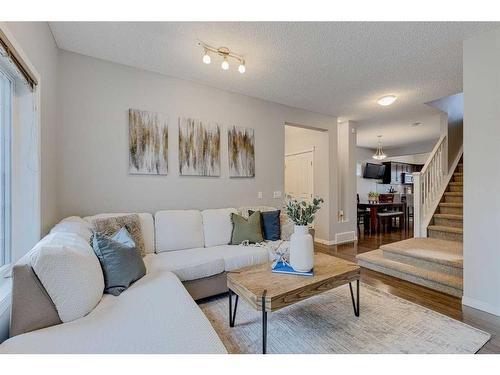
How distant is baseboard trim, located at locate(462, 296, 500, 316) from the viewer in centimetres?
205

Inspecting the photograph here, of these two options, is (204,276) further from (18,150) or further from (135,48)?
(135,48)

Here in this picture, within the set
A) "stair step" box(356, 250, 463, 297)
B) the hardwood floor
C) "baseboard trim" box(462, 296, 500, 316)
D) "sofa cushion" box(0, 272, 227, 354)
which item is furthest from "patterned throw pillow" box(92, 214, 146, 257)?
"baseboard trim" box(462, 296, 500, 316)

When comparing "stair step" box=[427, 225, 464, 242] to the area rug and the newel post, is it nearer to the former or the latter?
the newel post

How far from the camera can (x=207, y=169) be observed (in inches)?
128

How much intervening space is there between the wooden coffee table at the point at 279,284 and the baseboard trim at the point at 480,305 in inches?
44.2

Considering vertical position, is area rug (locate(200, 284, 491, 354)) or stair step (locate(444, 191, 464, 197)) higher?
stair step (locate(444, 191, 464, 197))

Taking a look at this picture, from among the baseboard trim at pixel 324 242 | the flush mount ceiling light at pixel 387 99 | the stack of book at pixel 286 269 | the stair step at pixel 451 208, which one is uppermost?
the flush mount ceiling light at pixel 387 99

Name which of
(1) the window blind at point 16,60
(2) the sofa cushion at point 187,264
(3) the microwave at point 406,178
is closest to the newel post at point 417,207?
(2) the sofa cushion at point 187,264

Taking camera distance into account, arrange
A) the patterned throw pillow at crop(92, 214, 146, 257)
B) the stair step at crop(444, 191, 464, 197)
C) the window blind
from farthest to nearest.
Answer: the stair step at crop(444, 191, 464, 197), the patterned throw pillow at crop(92, 214, 146, 257), the window blind

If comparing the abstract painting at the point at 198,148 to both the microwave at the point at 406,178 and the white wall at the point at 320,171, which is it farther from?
the microwave at the point at 406,178

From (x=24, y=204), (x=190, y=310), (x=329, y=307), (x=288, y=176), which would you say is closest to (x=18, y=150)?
(x=24, y=204)

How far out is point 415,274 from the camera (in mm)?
2764

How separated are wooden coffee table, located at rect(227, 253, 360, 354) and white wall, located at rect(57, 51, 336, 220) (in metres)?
1.62

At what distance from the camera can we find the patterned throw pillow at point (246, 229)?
9.42 feet
